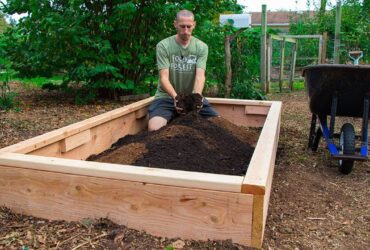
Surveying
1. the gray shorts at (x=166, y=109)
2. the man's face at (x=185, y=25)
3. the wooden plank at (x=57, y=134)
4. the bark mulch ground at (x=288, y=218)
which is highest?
the man's face at (x=185, y=25)

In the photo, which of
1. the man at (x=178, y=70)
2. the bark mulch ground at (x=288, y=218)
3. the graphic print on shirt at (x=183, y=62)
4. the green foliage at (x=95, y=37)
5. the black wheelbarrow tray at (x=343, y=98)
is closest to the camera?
the bark mulch ground at (x=288, y=218)

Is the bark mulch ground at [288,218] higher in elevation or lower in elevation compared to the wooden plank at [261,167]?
lower

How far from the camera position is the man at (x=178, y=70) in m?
4.30

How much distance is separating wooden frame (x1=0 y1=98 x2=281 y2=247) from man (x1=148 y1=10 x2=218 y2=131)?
175cm

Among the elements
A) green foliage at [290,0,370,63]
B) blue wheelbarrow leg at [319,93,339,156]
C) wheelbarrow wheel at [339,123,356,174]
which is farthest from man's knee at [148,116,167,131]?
green foliage at [290,0,370,63]

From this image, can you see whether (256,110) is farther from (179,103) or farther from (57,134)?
(57,134)

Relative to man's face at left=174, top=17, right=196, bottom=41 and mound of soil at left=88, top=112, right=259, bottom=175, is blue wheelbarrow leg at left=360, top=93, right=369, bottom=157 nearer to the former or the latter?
mound of soil at left=88, top=112, right=259, bottom=175

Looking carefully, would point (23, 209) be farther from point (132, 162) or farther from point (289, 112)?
point (289, 112)

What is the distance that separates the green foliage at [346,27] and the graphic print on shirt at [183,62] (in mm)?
7947

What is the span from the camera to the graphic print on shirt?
4465 millimetres

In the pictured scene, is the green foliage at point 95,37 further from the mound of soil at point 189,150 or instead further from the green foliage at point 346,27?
the green foliage at point 346,27

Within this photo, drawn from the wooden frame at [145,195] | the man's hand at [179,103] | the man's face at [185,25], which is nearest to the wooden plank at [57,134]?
the wooden frame at [145,195]

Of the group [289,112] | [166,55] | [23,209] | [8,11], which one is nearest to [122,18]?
[8,11]

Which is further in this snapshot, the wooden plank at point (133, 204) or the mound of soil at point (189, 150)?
the mound of soil at point (189, 150)
